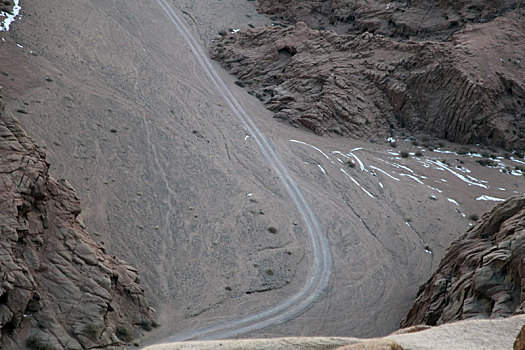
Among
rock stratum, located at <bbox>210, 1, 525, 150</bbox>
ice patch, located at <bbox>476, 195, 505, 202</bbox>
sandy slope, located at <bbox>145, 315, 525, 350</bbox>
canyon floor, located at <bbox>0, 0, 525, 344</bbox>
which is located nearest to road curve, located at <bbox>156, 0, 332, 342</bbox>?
canyon floor, located at <bbox>0, 0, 525, 344</bbox>

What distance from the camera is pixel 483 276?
15.8m

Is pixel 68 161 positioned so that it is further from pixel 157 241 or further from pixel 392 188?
pixel 392 188

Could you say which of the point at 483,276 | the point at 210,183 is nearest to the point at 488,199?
the point at 210,183

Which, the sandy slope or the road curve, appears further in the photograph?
the road curve

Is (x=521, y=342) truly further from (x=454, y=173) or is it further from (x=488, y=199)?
(x=454, y=173)

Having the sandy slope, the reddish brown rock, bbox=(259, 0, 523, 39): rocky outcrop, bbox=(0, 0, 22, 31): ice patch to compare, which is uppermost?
bbox=(259, 0, 523, 39): rocky outcrop

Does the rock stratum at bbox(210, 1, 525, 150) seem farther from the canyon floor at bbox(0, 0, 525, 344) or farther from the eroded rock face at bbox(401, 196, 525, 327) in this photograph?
the eroded rock face at bbox(401, 196, 525, 327)

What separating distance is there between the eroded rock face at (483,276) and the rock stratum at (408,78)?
19.0 metres

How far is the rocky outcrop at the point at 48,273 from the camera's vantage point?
1631 centimetres

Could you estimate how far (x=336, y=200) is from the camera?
32.2m

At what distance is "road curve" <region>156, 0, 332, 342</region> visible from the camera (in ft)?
70.5

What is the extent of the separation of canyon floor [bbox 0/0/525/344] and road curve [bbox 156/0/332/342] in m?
0.42

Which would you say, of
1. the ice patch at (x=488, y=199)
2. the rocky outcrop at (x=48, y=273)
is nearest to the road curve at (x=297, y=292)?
the rocky outcrop at (x=48, y=273)

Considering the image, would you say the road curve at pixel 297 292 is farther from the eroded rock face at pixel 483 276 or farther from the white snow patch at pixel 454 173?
the white snow patch at pixel 454 173
